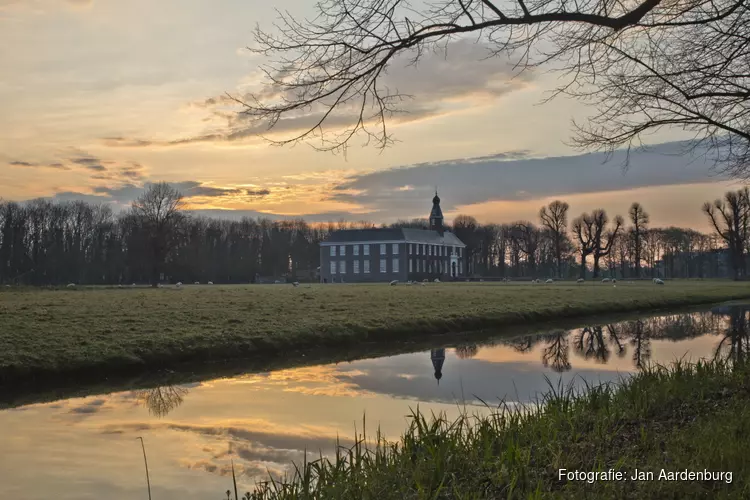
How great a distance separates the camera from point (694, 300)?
38.6 meters

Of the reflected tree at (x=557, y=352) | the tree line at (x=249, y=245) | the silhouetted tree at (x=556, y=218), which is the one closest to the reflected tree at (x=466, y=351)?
the reflected tree at (x=557, y=352)

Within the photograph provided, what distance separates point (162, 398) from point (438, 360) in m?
6.66

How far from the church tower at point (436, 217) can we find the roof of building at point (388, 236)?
1401mm

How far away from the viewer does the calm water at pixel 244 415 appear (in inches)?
278

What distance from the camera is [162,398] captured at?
11102mm

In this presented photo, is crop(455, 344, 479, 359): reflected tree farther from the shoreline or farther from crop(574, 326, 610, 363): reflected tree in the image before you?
crop(574, 326, 610, 363): reflected tree

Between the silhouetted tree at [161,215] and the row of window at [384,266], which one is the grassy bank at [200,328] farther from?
the row of window at [384,266]

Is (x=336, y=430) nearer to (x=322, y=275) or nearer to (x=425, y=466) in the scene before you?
(x=425, y=466)

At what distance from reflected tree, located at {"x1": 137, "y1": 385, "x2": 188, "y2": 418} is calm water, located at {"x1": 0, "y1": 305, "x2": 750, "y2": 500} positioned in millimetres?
23

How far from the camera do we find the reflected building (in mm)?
13320

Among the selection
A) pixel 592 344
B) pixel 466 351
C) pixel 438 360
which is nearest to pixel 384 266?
pixel 592 344

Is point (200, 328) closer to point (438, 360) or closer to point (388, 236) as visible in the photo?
point (438, 360)

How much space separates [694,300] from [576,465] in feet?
123

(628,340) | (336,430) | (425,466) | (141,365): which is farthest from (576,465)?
(628,340)
